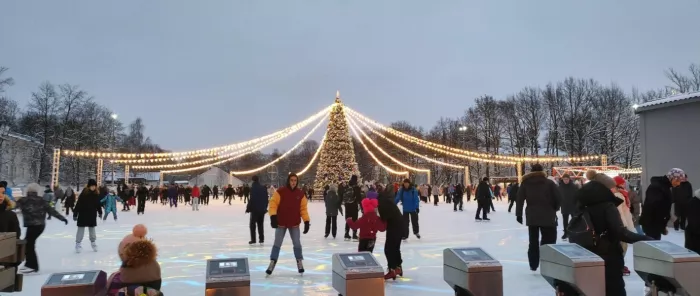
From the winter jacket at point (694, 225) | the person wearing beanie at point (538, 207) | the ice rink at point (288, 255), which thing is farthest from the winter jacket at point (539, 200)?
the winter jacket at point (694, 225)

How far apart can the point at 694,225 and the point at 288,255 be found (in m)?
6.74

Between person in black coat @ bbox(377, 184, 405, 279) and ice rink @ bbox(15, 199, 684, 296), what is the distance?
8.2 inches

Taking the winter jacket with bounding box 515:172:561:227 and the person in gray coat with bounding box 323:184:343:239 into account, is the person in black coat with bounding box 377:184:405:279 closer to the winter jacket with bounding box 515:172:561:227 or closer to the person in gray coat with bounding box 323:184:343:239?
the winter jacket with bounding box 515:172:561:227

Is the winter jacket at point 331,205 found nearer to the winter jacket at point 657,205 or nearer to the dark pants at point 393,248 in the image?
the dark pants at point 393,248

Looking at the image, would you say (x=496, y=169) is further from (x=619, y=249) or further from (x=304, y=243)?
(x=619, y=249)

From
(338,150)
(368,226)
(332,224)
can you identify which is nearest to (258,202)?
(332,224)

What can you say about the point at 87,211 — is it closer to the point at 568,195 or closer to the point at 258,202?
→ the point at 258,202

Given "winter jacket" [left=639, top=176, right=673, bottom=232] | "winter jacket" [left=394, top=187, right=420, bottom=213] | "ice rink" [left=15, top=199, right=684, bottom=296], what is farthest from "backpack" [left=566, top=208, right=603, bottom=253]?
"winter jacket" [left=394, top=187, right=420, bottom=213]

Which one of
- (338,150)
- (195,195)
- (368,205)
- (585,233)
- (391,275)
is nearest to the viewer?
(585,233)

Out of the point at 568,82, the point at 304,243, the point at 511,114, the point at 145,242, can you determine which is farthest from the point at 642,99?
the point at 145,242

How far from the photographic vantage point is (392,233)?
7520 mm

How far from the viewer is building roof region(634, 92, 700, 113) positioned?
15.0 m

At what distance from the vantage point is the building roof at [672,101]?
15016mm

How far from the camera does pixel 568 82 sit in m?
51.1
